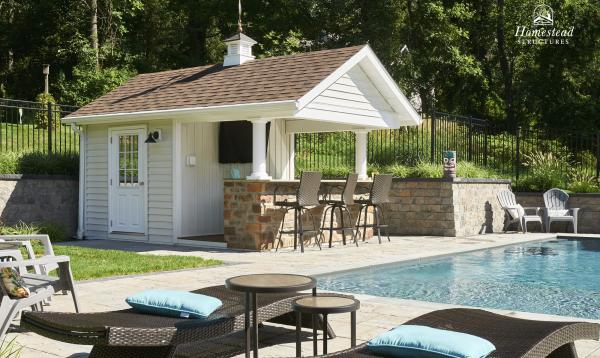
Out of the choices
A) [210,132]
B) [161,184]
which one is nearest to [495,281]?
[161,184]

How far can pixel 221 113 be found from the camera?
39.0ft

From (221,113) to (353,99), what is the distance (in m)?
2.56

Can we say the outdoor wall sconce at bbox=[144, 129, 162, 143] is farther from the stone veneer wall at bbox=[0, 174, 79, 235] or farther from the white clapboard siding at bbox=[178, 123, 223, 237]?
the stone veneer wall at bbox=[0, 174, 79, 235]

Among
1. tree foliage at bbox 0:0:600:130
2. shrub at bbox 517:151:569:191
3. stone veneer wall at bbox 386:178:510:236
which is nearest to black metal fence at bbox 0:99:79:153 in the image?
stone veneer wall at bbox 386:178:510:236

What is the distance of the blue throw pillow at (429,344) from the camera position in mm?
3264

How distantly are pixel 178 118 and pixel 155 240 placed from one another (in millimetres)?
2313

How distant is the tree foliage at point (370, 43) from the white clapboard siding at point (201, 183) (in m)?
14.7

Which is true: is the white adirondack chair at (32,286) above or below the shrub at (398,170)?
below

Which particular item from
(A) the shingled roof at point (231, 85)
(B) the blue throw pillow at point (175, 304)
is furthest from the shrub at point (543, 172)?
(B) the blue throw pillow at point (175, 304)

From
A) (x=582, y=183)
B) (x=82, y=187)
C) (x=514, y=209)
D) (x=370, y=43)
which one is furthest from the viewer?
(x=370, y=43)

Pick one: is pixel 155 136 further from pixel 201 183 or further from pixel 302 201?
pixel 302 201

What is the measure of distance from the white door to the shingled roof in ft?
1.87

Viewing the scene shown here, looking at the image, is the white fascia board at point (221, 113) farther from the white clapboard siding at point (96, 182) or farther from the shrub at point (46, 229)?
the shrub at point (46, 229)

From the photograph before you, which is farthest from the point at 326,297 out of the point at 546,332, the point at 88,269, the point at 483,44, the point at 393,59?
the point at 483,44
